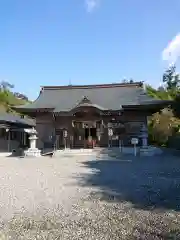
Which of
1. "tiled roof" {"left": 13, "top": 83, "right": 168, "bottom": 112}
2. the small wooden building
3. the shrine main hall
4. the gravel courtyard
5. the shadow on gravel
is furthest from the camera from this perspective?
the small wooden building

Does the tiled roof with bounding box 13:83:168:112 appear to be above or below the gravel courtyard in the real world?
above

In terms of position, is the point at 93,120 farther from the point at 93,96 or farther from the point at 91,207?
the point at 91,207

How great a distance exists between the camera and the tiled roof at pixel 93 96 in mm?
26781

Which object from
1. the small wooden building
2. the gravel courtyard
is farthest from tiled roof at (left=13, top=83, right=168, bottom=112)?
the gravel courtyard

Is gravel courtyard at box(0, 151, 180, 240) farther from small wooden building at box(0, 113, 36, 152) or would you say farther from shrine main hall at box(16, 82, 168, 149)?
small wooden building at box(0, 113, 36, 152)

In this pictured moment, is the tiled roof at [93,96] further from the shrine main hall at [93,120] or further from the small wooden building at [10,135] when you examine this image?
the small wooden building at [10,135]

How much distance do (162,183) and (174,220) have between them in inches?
161

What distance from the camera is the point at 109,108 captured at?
85.3 feet

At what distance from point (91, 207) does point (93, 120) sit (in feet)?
63.2

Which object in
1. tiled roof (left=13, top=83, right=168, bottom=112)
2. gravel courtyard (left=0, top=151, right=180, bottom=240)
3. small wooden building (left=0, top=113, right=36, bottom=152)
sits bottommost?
gravel courtyard (left=0, top=151, right=180, bottom=240)

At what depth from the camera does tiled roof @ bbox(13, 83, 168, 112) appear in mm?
26781

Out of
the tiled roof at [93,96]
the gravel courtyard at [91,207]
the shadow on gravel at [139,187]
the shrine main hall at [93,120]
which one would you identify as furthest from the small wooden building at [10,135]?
the gravel courtyard at [91,207]

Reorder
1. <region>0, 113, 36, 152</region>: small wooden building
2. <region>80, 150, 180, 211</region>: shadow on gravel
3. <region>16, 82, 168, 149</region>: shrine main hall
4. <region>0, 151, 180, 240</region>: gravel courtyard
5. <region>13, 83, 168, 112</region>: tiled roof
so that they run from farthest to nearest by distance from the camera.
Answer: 1. <region>0, 113, 36, 152</region>: small wooden building
2. <region>13, 83, 168, 112</region>: tiled roof
3. <region>16, 82, 168, 149</region>: shrine main hall
4. <region>80, 150, 180, 211</region>: shadow on gravel
5. <region>0, 151, 180, 240</region>: gravel courtyard

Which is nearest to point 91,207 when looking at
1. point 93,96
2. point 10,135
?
point 10,135
